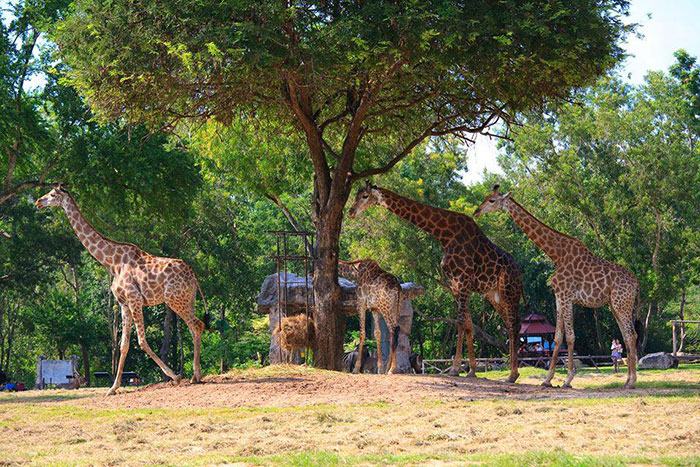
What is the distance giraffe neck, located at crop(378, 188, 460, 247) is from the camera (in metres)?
18.0

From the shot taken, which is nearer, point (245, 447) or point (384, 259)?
point (245, 447)

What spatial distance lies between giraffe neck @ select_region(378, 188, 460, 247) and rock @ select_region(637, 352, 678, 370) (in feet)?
46.4

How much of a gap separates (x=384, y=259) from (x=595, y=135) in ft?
33.0

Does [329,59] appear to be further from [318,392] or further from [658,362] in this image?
[658,362]

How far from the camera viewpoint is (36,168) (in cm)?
2498

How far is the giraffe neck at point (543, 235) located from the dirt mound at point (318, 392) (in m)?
2.61

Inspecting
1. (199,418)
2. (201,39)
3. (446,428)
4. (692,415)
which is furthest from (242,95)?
(692,415)

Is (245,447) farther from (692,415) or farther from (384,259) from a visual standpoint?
(384,259)

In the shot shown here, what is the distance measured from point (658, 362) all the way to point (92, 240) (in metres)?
19.7

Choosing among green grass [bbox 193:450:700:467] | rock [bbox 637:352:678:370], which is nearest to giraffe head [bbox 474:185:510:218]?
green grass [bbox 193:450:700:467]

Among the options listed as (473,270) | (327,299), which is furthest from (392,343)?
(473,270)

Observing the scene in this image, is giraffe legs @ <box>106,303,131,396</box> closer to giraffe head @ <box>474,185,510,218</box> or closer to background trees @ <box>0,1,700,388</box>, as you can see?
background trees @ <box>0,1,700,388</box>

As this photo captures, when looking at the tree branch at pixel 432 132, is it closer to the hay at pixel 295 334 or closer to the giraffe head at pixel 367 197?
the giraffe head at pixel 367 197

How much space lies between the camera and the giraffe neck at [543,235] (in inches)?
662
